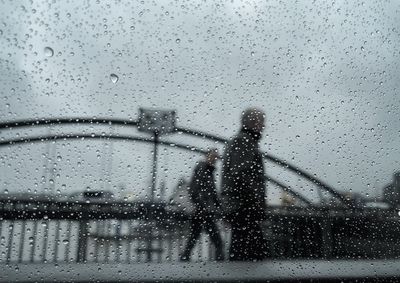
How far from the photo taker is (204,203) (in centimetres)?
128

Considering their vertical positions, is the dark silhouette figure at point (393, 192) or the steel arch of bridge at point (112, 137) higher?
the steel arch of bridge at point (112, 137)

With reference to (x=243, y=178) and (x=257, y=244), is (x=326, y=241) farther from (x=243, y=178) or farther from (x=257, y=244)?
(x=243, y=178)

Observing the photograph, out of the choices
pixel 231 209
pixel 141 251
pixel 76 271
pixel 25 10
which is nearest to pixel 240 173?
pixel 231 209

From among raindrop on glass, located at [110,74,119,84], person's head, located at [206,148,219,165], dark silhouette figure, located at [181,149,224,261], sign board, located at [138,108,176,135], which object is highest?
raindrop on glass, located at [110,74,119,84]

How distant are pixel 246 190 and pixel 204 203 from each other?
0.40ft

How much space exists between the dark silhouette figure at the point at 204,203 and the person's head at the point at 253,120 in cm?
11

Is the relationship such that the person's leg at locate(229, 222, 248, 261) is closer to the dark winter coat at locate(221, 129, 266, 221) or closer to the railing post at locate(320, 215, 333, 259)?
the dark winter coat at locate(221, 129, 266, 221)

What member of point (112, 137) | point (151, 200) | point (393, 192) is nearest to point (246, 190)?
point (151, 200)

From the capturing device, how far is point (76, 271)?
3.99ft

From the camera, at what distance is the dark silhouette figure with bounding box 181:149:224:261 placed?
49.8 inches

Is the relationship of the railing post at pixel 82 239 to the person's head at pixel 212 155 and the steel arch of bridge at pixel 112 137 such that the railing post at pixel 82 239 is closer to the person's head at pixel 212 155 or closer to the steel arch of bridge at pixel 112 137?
the steel arch of bridge at pixel 112 137

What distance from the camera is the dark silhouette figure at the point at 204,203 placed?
126 centimetres

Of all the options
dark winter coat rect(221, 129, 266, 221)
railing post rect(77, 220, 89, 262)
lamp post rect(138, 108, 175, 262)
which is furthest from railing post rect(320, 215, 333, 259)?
railing post rect(77, 220, 89, 262)

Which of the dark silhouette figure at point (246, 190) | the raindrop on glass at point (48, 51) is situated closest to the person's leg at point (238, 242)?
the dark silhouette figure at point (246, 190)
